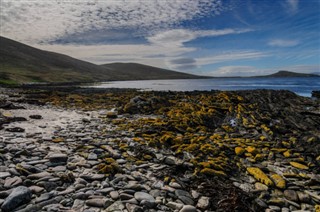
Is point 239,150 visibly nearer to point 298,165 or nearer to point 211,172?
point 298,165

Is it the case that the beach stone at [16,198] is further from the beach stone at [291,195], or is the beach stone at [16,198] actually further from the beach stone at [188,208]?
the beach stone at [291,195]

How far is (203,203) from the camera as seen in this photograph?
5.03 m

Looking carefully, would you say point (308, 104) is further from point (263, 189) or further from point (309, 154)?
point (263, 189)

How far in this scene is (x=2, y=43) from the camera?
192m

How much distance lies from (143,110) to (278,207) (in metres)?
13.5

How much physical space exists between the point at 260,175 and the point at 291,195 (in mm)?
954

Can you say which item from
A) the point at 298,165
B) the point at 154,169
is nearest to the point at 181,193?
the point at 154,169

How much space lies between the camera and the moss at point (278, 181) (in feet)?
19.4

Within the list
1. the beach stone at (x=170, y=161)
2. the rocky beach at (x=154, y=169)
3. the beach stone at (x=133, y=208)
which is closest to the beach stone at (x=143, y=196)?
the rocky beach at (x=154, y=169)

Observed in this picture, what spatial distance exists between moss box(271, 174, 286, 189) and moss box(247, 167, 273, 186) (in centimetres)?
18

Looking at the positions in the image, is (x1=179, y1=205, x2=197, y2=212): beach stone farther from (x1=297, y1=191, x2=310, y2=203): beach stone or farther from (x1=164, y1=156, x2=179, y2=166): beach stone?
(x1=297, y1=191, x2=310, y2=203): beach stone

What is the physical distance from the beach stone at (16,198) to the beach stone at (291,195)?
6.15 meters

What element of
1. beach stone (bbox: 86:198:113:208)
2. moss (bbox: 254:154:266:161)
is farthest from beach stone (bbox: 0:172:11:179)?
moss (bbox: 254:154:266:161)

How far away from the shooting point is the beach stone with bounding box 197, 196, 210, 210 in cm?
491
